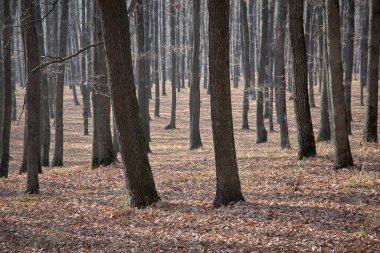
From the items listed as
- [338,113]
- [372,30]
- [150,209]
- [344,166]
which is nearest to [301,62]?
[338,113]

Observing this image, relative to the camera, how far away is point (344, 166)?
41.1ft

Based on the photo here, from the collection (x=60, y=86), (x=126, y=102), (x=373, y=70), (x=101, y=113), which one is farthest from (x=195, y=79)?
(x=126, y=102)

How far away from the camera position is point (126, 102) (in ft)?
33.4

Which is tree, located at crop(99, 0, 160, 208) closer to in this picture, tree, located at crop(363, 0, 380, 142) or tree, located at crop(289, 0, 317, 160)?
tree, located at crop(289, 0, 317, 160)

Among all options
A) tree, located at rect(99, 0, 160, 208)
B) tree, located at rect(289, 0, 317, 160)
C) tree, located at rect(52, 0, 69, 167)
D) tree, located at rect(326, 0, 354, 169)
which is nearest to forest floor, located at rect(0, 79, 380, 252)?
tree, located at rect(99, 0, 160, 208)

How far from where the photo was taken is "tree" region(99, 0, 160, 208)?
9875 millimetres

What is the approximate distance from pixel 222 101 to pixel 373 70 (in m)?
9.32

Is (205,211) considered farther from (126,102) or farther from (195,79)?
(195,79)

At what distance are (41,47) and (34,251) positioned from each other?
48.0 feet

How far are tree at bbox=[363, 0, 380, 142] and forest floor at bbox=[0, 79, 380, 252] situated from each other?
84 cm

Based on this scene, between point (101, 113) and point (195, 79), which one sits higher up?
point (195, 79)

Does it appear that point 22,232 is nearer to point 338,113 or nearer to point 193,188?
point 193,188

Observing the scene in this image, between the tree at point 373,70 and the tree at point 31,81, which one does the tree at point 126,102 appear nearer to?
the tree at point 31,81

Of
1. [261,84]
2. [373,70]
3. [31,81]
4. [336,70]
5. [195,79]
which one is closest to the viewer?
[336,70]
